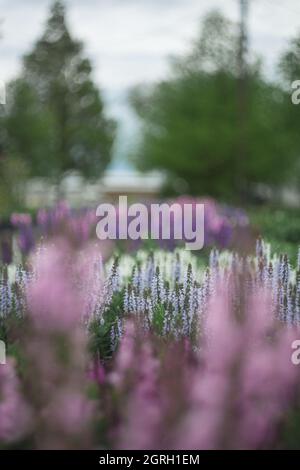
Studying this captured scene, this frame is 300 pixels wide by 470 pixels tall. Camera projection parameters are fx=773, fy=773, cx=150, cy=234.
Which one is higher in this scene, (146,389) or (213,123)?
(213,123)

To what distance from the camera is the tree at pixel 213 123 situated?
127ft

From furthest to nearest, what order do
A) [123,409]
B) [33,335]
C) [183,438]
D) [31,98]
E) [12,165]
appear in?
[31,98] < [12,165] < [33,335] < [123,409] < [183,438]

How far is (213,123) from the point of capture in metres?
39.5

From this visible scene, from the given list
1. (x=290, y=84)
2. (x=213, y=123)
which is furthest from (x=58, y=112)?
(x=290, y=84)

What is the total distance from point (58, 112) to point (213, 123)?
13055 mm

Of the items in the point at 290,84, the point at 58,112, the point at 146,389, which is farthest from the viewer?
the point at 58,112

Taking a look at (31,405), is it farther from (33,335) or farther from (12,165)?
(12,165)

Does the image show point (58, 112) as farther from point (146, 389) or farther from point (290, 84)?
point (146, 389)

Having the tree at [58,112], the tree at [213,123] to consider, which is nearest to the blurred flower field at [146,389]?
the tree at [213,123]

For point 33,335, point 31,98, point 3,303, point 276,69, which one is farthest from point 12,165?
point 33,335

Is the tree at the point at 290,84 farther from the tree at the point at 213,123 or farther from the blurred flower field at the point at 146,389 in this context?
the blurred flower field at the point at 146,389

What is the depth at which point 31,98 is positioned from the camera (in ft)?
145

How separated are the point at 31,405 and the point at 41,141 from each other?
42415 millimetres

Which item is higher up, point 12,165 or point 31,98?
point 31,98
